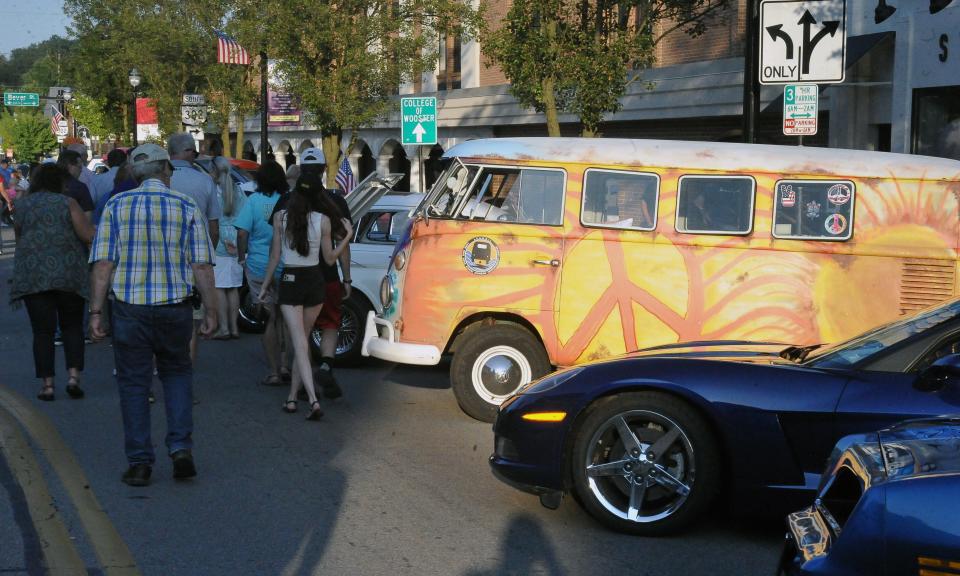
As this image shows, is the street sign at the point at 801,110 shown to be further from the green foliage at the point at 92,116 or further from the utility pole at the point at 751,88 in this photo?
the green foliage at the point at 92,116

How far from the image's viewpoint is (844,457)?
149 inches

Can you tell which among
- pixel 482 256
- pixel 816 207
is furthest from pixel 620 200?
pixel 816 207

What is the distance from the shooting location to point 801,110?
43.0 feet

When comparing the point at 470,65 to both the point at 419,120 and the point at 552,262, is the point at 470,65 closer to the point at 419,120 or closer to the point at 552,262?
the point at 419,120

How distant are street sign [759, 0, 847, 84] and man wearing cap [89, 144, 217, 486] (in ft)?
23.4

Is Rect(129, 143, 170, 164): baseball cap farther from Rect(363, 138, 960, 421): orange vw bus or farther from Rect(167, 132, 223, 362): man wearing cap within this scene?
Rect(167, 132, 223, 362): man wearing cap

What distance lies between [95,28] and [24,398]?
39862 mm

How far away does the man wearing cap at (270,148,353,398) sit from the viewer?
9336mm

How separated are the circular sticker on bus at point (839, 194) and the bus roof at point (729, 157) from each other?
99mm

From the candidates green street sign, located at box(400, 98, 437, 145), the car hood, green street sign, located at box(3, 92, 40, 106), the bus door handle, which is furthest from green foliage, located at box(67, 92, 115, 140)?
the car hood

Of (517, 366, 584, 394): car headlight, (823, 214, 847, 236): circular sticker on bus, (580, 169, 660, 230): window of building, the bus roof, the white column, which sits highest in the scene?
the white column

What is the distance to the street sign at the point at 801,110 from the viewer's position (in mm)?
13047

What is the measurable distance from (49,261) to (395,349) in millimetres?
2868

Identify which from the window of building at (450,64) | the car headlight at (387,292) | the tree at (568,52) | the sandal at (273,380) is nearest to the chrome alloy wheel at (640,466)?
the car headlight at (387,292)
